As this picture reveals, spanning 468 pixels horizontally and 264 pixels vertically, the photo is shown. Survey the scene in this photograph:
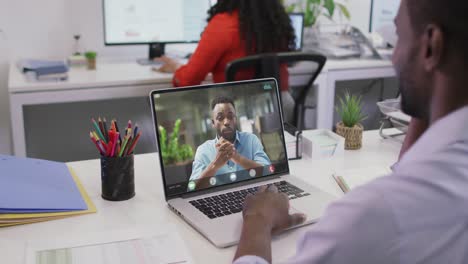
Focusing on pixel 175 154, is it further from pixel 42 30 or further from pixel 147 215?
pixel 42 30

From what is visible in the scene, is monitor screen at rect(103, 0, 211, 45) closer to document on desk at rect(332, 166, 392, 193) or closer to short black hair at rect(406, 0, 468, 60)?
document on desk at rect(332, 166, 392, 193)

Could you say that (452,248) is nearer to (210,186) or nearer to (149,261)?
(149,261)

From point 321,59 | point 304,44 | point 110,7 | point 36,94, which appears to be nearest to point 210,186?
point 321,59

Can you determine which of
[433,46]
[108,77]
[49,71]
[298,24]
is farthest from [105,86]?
[433,46]

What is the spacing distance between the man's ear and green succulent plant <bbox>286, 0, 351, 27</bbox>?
272 centimetres

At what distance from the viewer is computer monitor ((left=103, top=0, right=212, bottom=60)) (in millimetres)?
2996

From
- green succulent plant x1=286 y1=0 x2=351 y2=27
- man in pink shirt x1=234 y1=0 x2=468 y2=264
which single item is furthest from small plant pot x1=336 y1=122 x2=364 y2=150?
green succulent plant x1=286 y1=0 x2=351 y2=27

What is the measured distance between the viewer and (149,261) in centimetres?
96

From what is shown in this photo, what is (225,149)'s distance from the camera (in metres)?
1.26

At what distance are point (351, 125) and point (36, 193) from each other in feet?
3.04

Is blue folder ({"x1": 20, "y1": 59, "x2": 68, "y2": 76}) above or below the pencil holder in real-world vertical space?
above

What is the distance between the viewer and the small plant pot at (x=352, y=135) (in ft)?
5.32

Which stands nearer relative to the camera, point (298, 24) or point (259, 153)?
point (259, 153)

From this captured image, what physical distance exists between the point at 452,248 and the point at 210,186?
65 centimetres
